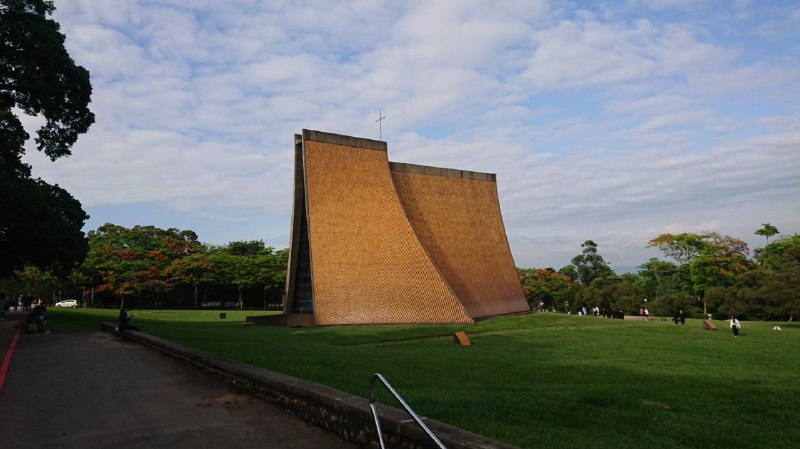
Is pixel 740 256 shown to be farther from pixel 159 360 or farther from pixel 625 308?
pixel 159 360

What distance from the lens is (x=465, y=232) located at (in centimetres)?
2853

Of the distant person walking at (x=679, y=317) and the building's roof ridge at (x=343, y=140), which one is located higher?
the building's roof ridge at (x=343, y=140)

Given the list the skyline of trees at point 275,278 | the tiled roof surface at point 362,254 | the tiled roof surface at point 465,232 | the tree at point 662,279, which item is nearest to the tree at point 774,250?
the skyline of trees at point 275,278

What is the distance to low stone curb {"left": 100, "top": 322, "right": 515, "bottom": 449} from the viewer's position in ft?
13.1

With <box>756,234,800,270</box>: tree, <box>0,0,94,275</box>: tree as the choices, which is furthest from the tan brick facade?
<box>756,234,800,270</box>: tree

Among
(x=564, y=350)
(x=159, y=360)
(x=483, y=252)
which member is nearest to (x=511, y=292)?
(x=483, y=252)

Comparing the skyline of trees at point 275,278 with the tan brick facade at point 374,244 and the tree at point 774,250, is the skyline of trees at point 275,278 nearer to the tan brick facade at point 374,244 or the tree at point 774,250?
the tree at point 774,250

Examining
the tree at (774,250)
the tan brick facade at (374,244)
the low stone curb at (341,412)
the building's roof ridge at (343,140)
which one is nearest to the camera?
the low stone curb at (341,412)

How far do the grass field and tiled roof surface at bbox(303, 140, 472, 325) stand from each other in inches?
282

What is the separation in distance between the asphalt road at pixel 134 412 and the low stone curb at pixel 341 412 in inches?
4.7

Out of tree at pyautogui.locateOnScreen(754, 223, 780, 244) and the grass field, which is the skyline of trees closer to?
tree at pyautogui.locateOnScreen(754, 223, 780, 244)

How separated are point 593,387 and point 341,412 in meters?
4.19

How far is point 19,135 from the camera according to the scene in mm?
16125

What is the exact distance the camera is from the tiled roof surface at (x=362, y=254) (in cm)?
2239
